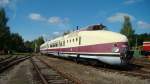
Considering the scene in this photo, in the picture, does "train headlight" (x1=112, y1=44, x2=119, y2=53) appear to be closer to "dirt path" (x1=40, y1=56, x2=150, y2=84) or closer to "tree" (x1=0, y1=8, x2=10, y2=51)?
"dirt path" (x1=40, y1=56, x2=150, y2=84)

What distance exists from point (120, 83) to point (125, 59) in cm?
556

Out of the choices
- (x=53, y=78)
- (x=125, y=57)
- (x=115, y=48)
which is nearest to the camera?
(x=53, y=78)

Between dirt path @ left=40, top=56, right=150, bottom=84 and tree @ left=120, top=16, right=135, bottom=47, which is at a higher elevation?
tree @ left=120, top=16, right=135, bottom=47

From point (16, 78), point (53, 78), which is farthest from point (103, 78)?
point (16, 78)

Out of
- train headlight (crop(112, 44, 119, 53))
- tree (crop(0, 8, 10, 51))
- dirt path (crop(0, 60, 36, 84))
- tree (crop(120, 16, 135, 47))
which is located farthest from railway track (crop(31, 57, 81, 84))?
tree (crop(120, 16, 135, 47))

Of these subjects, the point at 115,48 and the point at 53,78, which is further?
the point at 115,48

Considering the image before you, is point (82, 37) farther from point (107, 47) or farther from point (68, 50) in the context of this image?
point (68, 50)

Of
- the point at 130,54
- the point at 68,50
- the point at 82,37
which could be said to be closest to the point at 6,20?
the point at 68,50

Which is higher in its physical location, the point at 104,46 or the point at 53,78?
the point at 104,46

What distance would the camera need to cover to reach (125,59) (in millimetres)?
16672

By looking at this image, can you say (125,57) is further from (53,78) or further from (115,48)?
(53,78)

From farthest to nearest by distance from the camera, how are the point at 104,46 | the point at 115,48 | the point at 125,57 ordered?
1. the point at 104,46
2. the point at 115,48
3. the point at 125,57

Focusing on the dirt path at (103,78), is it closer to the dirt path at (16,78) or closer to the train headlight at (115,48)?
the train headlight at (115,48)

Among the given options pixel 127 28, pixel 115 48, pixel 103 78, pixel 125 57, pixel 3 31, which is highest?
pixel 127 28
